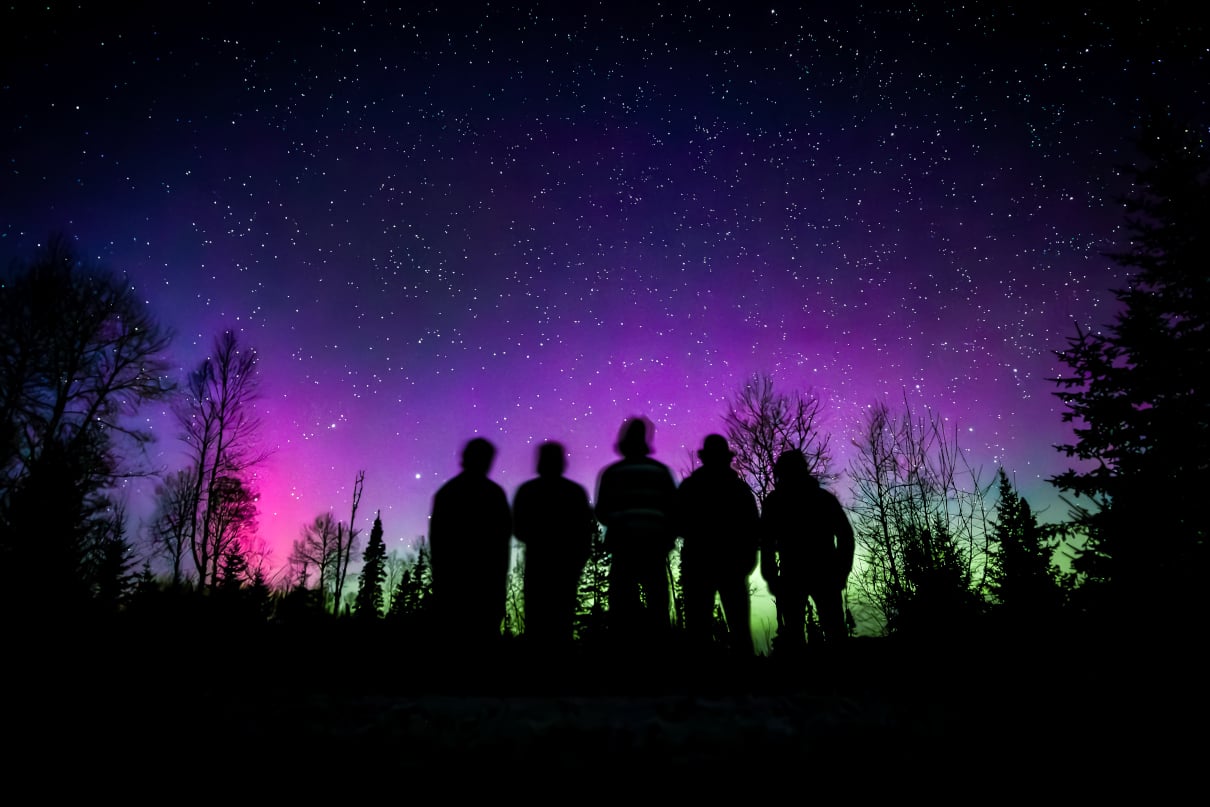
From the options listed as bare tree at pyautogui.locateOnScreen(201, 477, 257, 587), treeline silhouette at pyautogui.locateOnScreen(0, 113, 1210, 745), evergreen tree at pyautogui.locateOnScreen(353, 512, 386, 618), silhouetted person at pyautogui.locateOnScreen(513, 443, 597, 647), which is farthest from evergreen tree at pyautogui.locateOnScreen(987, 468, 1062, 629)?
evergreen tree at pyautogui.locateOnScreen(353, 512, 386, 618)

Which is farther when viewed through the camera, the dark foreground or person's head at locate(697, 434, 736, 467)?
person's head at locate(697, 434, 736, 467)

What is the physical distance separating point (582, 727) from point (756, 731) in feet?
2.39

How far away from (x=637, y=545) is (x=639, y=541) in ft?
0.14

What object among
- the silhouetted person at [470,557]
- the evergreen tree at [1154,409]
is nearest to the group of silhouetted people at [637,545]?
the silhouetted person at [470,557]

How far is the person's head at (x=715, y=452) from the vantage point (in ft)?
15.3

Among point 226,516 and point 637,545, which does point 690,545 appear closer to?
point 637,545

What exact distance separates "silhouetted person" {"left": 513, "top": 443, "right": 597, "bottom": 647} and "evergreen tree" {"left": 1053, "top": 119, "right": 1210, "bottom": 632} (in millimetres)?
10190

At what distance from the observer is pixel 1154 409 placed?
9.34 meters

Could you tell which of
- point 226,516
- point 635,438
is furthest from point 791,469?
point 226,516

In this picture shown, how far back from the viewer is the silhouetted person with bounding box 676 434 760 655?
170 inches

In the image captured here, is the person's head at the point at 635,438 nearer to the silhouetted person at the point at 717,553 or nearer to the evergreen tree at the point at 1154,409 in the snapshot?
the silhouetted person at the point at 717,553

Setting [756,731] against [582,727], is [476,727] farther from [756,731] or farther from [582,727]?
[756,731]

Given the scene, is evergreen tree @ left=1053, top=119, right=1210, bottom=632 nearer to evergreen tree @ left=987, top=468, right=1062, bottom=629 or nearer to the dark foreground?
evergreen tree @ left=987, top=468, right=1062, bottom=629

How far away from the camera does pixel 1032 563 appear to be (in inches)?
618
